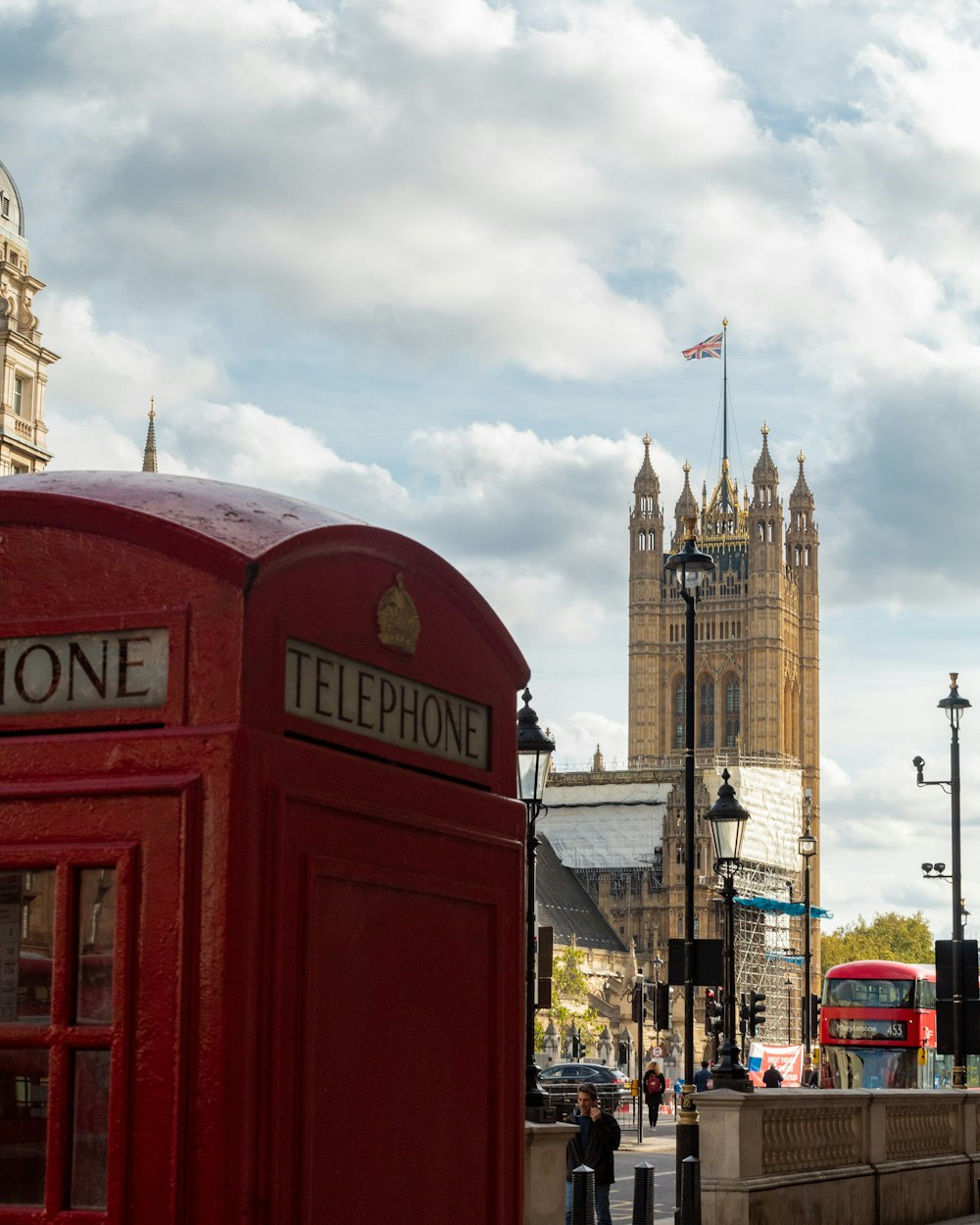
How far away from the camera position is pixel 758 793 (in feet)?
383

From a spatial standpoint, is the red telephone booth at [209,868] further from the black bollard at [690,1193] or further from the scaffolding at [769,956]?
the scaffolding at [769,956]

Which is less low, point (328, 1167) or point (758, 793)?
point (758, 793)

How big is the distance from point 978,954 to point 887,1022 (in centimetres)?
2168

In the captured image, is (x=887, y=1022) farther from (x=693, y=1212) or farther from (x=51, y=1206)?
(x=51, y=1206)

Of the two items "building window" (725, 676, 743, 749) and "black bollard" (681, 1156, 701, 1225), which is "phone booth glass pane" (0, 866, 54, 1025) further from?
"building window" (725, 676, 743, 749)

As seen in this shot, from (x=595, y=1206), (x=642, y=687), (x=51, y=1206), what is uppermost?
(x=642, y=687)

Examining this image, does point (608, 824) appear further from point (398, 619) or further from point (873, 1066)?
point (398, 619)

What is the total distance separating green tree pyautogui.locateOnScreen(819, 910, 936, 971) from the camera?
161 meters

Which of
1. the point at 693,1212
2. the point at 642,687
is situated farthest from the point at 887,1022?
the point at 642,687

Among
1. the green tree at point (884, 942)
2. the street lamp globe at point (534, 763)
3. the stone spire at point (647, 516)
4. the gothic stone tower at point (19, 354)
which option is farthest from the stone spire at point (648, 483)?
the street lamp globe at point (534, 763)

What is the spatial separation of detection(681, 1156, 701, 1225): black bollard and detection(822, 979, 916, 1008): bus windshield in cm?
2840

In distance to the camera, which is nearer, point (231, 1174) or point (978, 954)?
point (231, 1174)

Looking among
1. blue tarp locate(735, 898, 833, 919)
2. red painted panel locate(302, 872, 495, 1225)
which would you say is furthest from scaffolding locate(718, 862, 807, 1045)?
red painted panel locate(302, 872, 495, 1225)

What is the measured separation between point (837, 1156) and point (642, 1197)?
3189 mm
